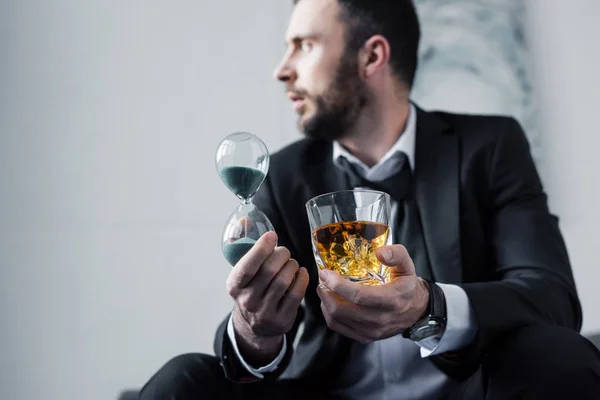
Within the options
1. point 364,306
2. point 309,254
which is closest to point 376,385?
point 309,254

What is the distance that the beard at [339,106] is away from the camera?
1723 millimetres

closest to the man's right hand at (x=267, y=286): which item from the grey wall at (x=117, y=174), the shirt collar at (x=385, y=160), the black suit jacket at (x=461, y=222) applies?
the black suit jacket at (x=461, y=222)

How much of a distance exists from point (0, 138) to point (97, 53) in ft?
1.59

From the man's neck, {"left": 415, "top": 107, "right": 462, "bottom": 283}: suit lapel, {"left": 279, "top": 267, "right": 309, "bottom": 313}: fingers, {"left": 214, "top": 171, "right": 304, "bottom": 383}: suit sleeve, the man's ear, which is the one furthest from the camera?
the man's ear

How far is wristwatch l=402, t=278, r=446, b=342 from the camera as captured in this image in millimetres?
1108

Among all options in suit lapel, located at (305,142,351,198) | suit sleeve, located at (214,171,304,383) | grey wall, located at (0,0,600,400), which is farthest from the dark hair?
grey wall, located at (0,0,600,400)

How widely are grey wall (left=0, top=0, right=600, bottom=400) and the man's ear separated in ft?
2.50

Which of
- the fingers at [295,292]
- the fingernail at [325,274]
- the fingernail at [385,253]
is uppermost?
the fingernail at [385,253]

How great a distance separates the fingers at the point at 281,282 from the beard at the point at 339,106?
0.79m

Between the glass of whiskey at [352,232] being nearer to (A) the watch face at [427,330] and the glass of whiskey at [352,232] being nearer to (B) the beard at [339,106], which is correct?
(A) the watch face at [427,330]

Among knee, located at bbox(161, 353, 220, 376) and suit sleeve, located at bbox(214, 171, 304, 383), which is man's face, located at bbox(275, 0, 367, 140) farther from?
knee, located at bbox(161, 353, 220, 376)

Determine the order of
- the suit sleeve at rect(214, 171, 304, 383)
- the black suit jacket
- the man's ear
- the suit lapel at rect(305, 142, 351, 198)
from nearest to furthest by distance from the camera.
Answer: the suit sleeve at rect(214, 171, 304, 383)
the black suit jacket
the suit lapel at rect(305, 142, 351, 198)
the man's ear

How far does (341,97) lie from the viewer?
1.76m

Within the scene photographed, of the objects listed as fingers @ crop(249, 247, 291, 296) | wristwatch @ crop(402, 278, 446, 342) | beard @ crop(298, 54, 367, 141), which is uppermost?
beard @ crop(298, 54, 367, 141)
